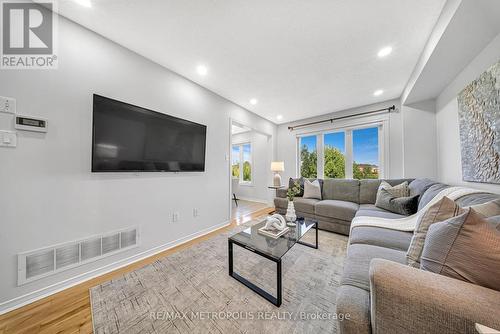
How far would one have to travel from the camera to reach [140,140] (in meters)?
2.00

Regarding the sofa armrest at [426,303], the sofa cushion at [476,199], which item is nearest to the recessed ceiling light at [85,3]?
the sofa armrest at [426,303]

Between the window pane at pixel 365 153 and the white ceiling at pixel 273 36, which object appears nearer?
the white ceiling at pixel 273 36

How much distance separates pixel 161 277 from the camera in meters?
1.69

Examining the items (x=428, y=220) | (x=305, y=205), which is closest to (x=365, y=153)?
(x=305, y=205)

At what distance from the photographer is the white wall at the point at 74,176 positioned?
1358mm

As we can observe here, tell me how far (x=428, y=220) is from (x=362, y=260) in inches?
18.9

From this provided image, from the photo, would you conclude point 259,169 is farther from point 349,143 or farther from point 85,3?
point 85,3

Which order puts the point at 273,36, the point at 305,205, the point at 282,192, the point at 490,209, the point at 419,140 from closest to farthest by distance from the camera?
the point at 490,209 < the point at 273,36 < the point at 419,140 < the point at 305,205 < the point at 282,192

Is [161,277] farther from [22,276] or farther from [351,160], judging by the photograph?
[351,160]

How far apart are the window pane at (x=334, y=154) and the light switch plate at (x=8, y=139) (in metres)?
4.94

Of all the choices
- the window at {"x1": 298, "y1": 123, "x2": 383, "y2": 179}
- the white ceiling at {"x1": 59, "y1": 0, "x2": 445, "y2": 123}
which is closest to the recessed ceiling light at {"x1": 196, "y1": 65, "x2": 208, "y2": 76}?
the white ceiling at {"x1": 59, "y1": 0, "x2": 445, "y2": 123}

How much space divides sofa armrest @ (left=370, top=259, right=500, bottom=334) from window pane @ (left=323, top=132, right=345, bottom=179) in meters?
3.71

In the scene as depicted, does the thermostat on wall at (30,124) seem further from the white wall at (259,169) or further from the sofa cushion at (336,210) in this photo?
the white wall at (259,169)

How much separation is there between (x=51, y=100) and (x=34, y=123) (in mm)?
252
